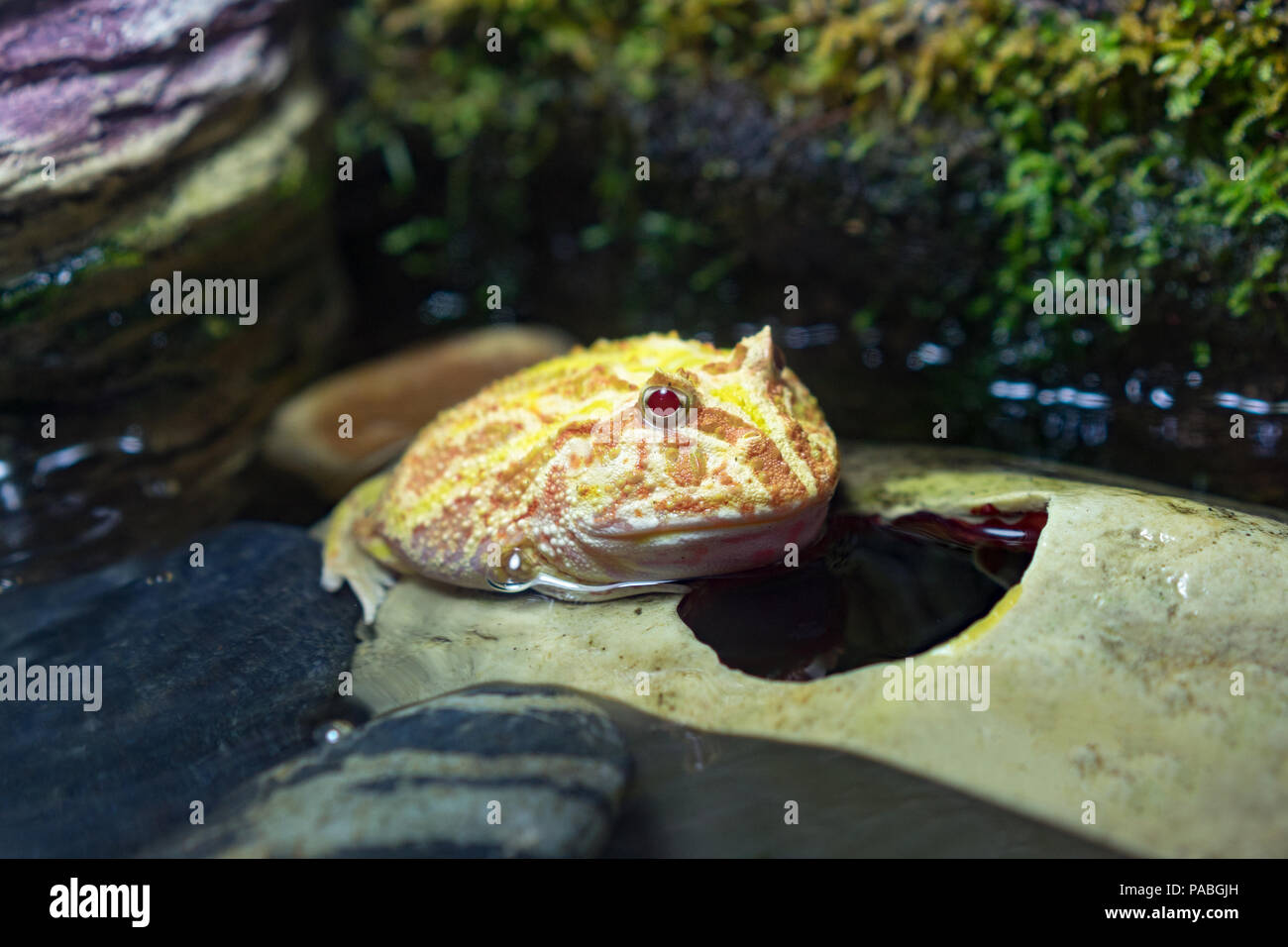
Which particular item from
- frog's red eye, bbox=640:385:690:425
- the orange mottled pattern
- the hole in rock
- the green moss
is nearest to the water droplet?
the orange mottled pattern

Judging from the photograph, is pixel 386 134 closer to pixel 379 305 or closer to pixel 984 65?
pixel 379 305

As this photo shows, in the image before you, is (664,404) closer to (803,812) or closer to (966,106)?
(803,812)

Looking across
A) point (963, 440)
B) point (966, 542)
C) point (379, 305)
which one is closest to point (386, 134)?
point (379, 305)

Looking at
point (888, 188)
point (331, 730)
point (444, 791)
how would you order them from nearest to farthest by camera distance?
point (444, 791), point (331, 730), point (888, 188)

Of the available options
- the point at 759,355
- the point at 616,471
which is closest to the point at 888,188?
the point at 759,355

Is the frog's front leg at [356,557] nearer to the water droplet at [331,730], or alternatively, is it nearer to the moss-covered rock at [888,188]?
the water droplet at [331,730]

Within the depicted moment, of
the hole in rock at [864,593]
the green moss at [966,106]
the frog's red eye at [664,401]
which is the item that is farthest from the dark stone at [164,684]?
the green moss at [966,106]

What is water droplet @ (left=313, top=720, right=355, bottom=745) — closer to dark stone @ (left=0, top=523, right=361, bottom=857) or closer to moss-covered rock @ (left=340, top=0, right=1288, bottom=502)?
dark stone @ (left=0, top=523, right=361, bottom=857)
